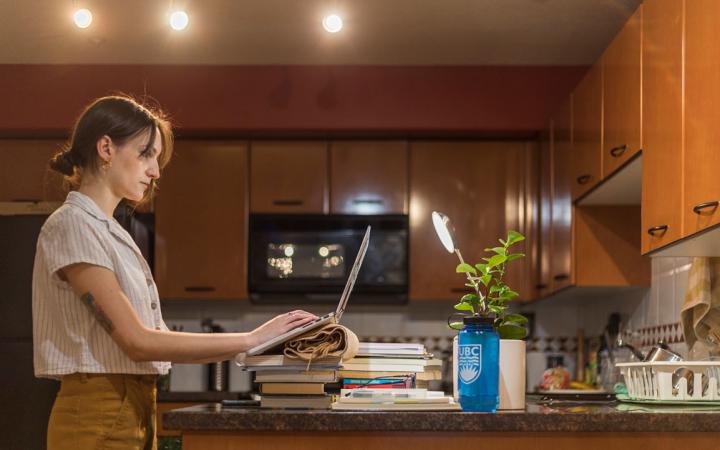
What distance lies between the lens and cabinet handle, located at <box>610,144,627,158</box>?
11.1 ft

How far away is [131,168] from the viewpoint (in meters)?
2.01

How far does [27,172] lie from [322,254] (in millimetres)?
1474

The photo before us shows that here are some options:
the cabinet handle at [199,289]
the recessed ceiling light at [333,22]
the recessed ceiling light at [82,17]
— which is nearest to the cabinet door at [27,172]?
the cabinet handle at [199,289]

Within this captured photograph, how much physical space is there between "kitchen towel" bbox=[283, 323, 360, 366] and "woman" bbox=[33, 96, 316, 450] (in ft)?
0.11

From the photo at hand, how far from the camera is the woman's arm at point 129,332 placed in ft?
6.03

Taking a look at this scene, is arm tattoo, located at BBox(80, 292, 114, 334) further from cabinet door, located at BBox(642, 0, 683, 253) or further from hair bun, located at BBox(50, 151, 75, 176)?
cabinet door, located at BBox(642, 0, 683, 253)

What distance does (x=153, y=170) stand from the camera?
2061mm

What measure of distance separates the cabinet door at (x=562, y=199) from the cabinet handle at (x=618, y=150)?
715 millimetres

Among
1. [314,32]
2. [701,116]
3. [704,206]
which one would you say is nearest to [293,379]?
[704,206]

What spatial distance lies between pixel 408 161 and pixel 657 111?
2.18m

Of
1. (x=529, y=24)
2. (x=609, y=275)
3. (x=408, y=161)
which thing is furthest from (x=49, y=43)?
(x=609, y=275)

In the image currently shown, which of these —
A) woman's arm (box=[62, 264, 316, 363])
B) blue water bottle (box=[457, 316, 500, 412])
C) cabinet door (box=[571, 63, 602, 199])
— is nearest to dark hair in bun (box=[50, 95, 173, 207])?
woman's arm (box=[62, 264, 316, 363])

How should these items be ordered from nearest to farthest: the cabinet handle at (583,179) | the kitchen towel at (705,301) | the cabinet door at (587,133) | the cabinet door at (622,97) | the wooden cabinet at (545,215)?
the kitchen towel at (705,301) < the cabinet door at (622,97) < the cabinet door at (587,133) < the cabinet handle at (583,179) < the wooden cabinet at (545,215)

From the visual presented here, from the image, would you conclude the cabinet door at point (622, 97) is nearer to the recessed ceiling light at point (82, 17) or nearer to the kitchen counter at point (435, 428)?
the kitchen counter at point (435, 428)
